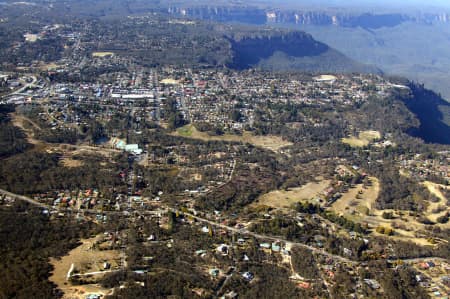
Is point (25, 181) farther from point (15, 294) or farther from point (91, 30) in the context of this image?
point (91, 30)

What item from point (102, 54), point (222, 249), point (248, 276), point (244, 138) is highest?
point (102, 54)

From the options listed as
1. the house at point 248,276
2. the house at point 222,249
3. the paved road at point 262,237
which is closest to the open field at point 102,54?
the paved road at point 262,237

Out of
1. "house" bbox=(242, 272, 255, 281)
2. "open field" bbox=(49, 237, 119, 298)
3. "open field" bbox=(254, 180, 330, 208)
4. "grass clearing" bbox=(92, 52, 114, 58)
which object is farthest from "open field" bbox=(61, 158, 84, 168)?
"grass clearing" bbox=(92, 52, 114, 58)

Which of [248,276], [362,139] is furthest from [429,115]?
[248,276]

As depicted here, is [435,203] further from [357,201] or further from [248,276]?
[248,276]

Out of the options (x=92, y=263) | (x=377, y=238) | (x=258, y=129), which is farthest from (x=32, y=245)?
(x=258, y=129)

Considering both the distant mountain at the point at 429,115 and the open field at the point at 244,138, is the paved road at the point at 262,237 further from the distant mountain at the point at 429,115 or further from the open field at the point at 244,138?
the distant mountain at the point at 429,115
